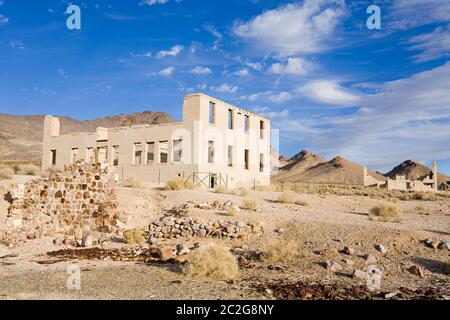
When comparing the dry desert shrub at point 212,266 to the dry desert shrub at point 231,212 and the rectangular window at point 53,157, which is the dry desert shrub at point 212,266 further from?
the rectangular window at point 53,157

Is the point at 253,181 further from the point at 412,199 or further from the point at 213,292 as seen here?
the point at 213,292

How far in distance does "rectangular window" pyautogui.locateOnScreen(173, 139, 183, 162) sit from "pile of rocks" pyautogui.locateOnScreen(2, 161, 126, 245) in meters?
16.5

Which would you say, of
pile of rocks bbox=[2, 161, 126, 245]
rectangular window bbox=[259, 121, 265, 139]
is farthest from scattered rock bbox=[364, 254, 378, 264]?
rectangular window bbox=[259, 121, 265, 139]

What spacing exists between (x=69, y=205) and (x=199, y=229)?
489cm

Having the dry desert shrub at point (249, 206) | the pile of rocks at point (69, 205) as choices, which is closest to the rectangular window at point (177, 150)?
the dry desert shrub at point (249, 206)

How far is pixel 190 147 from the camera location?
1228 inches

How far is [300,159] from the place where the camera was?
98688mm

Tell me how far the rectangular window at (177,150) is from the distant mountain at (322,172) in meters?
46.6

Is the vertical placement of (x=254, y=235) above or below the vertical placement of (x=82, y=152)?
below

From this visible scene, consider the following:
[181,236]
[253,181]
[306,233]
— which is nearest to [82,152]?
[253,181]

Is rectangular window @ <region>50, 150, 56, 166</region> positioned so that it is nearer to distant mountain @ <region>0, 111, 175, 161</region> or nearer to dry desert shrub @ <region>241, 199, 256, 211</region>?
dry desert shrub @ <region>241, 199, 256, 211</region>

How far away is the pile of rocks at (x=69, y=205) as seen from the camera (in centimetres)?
1473

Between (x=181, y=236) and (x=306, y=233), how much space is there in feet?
13.1

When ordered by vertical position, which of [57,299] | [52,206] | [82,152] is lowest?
[57,299]
